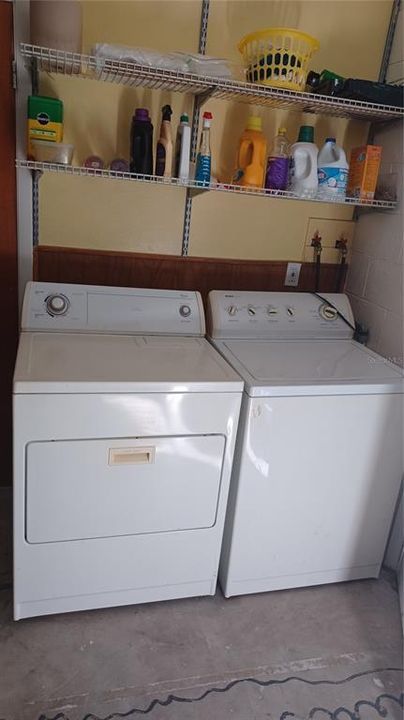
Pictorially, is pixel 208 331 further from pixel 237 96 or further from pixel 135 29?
pixel 135 29

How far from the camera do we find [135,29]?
193 centimetres

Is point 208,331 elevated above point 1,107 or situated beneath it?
situated beneath

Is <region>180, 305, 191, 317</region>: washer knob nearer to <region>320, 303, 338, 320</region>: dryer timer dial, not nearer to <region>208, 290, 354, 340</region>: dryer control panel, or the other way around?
<region>208, 290, 354, 340</region>: dryer control panel

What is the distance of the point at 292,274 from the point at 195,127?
0.77 m

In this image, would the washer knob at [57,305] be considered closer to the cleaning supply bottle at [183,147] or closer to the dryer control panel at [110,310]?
the dryer control panel at [110,310]

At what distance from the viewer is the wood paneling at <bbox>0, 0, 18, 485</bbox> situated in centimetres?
182

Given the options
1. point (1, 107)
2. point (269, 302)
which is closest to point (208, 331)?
point (269, 302)

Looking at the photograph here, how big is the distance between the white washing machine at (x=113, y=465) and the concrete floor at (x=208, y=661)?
80mm

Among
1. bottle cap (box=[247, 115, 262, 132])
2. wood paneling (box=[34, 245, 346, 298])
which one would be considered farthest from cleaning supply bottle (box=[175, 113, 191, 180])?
wood paneling (box=[34, 245, 346, 298])

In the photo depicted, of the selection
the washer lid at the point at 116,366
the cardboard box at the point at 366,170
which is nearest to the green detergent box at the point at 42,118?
the washer lid at the point at 116,366

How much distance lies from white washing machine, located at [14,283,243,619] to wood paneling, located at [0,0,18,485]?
274 millimetres

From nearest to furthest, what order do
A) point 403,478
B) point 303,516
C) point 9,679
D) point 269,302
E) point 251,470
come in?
point 9,679
point 251,470
point 303,516
point 403,478
point 269,302

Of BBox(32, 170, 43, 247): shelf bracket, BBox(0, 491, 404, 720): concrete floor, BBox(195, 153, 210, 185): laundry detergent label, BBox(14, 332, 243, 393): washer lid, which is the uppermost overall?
BBox(195, 153, 210, 185): laundry detergent label

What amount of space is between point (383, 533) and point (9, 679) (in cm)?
136
